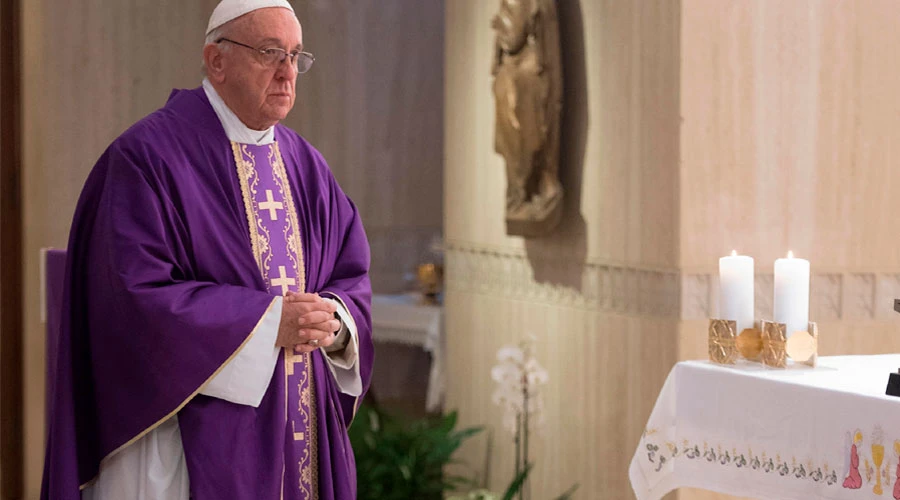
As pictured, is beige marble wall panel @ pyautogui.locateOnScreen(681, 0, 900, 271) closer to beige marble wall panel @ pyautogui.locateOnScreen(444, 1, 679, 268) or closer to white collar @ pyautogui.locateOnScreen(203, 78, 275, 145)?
beige marble wall panel @ pyautogui.locateOnScreen(444, 1, 679, 268)

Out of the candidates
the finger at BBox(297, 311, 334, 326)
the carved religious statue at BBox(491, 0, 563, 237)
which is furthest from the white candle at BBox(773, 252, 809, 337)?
the carved religious statue at BBox(491, 0, 563, 237)

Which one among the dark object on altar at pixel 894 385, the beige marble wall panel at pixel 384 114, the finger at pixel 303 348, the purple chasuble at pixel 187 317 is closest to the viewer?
the dark object on altar at pixel 894 385

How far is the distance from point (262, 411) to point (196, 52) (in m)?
A: 4.17

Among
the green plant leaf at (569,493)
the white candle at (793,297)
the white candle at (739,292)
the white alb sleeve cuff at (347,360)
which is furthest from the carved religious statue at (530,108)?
the white alb sleeve cuff at (347,360)

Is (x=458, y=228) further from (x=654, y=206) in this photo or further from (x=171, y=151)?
(x=171, y=151)

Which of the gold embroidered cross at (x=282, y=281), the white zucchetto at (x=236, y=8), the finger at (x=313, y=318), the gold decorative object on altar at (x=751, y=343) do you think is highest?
the white zucchetto at (x=236, y=8)

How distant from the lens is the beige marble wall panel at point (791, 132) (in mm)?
4988

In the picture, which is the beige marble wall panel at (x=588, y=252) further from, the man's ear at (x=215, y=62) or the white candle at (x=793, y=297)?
the man's ear at (x=215, y=62)

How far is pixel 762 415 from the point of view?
136 inches

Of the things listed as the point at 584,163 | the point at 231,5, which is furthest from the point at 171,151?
the point at 584,163

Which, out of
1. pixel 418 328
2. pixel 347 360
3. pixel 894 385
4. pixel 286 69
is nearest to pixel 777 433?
pixel 894 385

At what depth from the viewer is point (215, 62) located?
3.43 metres

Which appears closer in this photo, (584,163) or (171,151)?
(171,151)

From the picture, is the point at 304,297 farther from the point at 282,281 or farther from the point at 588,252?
the point at 588,252
